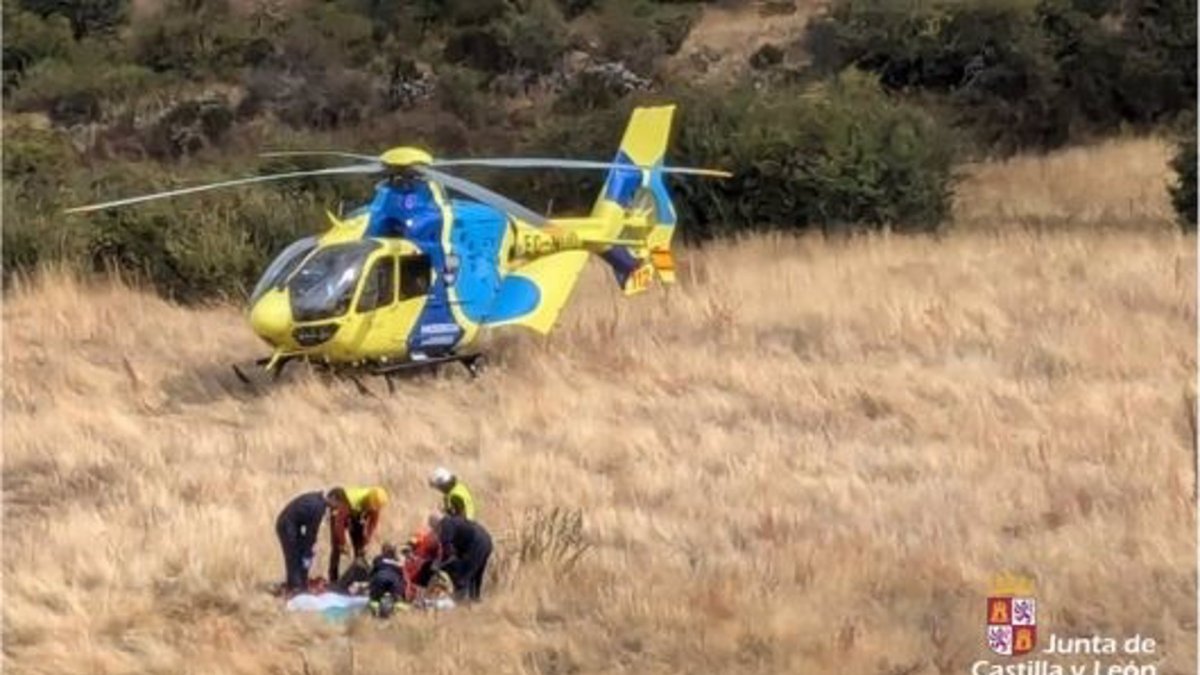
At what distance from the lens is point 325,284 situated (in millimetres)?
14180

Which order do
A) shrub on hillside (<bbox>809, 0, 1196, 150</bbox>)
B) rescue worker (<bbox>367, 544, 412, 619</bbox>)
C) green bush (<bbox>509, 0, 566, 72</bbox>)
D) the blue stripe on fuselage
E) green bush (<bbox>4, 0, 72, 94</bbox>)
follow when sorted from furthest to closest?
green bush (<bbox>4, 0, 72, 94</bbox>) < green bush (<bbox>509, 0, 566, 72</bbox>) < shrub on hillside (<bbox>809, 0, 1196, 150</bbox>) < the blue stripe on fuselage < rescue worker (<bbox>367, 544, 412, 619</bbox>)

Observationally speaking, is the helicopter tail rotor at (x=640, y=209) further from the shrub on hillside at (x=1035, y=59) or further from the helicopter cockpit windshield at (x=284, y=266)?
the shrub on hillside at (x=1035, y=59)

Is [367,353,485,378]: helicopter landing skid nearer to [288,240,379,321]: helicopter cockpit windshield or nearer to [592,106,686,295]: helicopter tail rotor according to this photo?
[288,240,379,321]: helicopter cockpit windshield

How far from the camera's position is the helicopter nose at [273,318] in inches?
550

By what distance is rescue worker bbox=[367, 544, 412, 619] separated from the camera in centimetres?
852

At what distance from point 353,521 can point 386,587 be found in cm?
58

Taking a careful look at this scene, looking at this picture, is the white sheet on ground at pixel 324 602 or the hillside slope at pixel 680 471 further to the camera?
the white sheet on ground at pixel 324 602

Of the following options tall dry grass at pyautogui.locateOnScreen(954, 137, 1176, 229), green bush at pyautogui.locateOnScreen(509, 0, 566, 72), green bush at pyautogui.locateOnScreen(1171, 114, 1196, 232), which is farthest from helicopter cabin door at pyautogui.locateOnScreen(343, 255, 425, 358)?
green bush at pyautogui.locateOnScreen(509, 0, 566, 72)

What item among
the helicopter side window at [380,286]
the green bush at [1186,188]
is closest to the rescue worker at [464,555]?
the helicopter side window at [380,286]

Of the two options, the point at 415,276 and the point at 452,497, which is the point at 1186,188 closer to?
the point at 415,276

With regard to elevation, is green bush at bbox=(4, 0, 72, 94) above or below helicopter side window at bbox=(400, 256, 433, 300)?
below

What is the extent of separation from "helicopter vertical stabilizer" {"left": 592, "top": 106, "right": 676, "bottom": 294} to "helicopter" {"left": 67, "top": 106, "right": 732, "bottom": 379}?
4.11ft

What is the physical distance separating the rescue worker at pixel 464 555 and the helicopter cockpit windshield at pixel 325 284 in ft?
18.1

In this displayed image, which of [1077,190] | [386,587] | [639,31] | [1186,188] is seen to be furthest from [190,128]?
[386,587]
